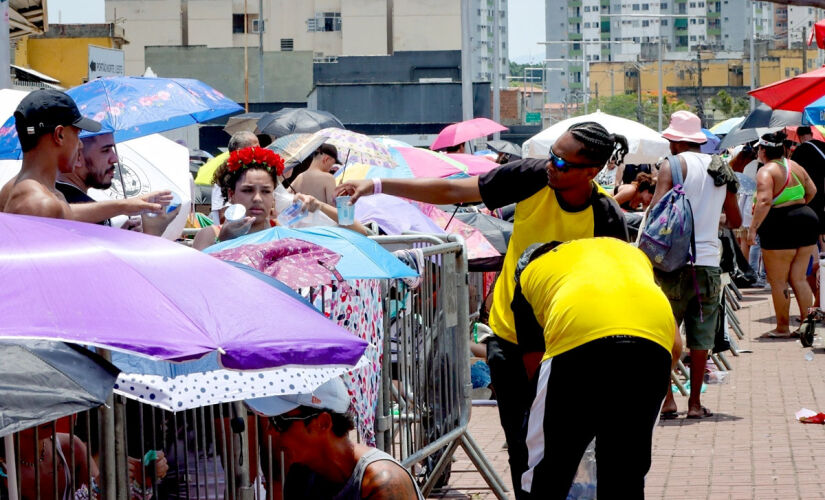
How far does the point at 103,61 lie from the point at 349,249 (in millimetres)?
12331

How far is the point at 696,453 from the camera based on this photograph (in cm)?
858

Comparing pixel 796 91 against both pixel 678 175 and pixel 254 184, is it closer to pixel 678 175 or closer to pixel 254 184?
pixel 678 175

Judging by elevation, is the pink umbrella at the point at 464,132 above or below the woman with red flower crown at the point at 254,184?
above

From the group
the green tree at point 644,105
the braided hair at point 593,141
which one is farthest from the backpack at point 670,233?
the green tree at point 644,105

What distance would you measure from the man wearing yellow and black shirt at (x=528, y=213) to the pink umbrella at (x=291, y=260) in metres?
0.90

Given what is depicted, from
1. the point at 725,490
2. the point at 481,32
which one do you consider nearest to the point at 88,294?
the point at 725,490

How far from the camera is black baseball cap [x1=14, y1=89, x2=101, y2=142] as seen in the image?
17.8 ft

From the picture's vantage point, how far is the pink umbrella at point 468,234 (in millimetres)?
9680

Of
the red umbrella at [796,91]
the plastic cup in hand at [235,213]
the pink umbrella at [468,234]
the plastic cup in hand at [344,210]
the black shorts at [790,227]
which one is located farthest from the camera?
the black shorts at [790,227]

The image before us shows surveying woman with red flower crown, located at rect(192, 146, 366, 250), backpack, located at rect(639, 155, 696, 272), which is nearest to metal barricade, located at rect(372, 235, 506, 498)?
woman with red flower crown, located at rect(192, 146, 366, 250)

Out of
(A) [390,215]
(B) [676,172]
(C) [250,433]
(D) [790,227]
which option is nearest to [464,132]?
(D) [790,227]

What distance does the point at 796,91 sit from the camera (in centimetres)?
1102

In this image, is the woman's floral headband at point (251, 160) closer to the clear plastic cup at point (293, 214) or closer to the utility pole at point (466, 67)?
the clear plastic cup at point (293, 214)

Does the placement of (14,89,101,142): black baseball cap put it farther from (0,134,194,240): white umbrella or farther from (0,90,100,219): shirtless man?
(0,134,194,240): white umbrella
